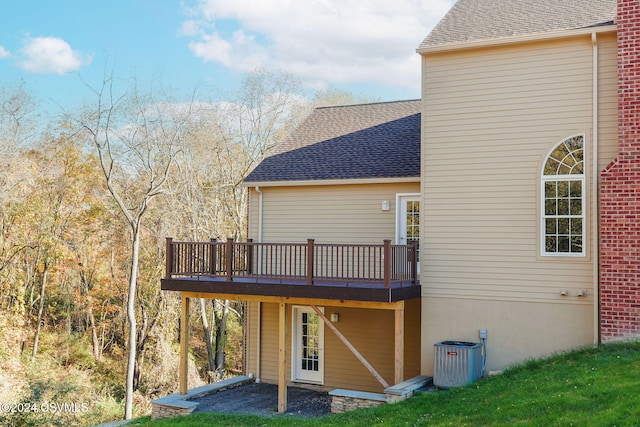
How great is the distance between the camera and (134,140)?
23219mm

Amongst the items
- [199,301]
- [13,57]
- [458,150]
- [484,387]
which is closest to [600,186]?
[458,150]

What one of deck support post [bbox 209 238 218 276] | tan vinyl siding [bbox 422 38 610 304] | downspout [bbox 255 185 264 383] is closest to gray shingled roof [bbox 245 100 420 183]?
downspout [bbox 255 185 264 383]

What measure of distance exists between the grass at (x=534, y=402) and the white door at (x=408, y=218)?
3623mm

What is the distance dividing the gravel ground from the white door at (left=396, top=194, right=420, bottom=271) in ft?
12.4

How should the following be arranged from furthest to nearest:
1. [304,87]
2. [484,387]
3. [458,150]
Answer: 1. [304,87]
2. [458,150]
3. [484,387]

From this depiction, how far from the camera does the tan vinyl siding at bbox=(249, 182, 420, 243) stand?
44.6ft

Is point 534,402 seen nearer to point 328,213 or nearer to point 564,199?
point 564,199

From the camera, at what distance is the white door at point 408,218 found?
43.4 ft

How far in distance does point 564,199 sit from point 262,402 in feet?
23.4

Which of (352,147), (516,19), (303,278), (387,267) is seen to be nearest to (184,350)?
(303,278)

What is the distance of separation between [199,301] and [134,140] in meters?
7.08

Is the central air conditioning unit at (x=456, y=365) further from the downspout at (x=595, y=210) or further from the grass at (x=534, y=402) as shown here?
the downspout at (x=595, y=210)

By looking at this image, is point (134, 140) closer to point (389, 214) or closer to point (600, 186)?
point (389, 214)

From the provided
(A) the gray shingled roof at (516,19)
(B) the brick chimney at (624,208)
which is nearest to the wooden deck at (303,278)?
(B) the brick chimney at (624,208)
